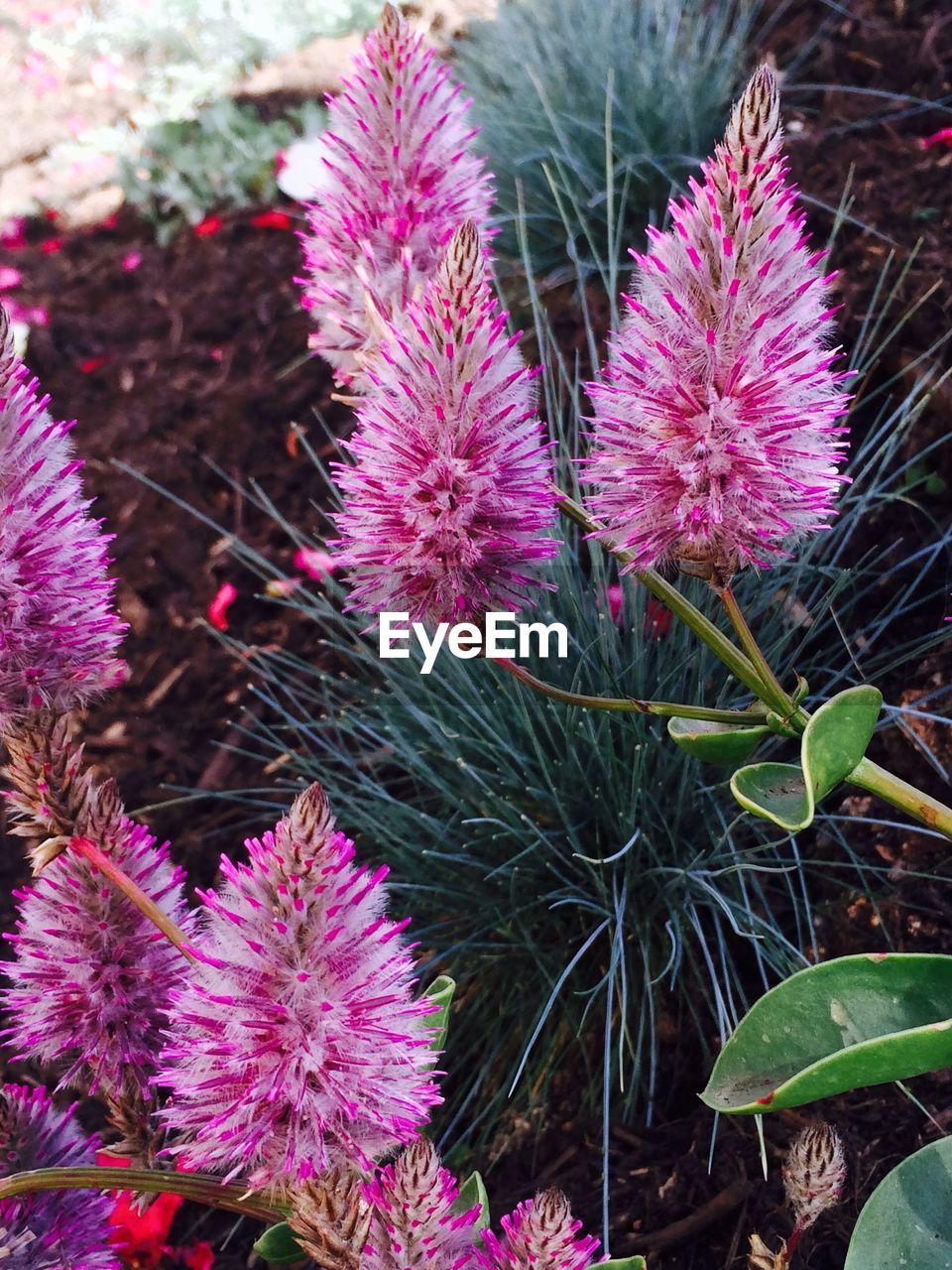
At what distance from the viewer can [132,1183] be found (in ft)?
2.82

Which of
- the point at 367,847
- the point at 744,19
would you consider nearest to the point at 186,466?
the point at 367,847

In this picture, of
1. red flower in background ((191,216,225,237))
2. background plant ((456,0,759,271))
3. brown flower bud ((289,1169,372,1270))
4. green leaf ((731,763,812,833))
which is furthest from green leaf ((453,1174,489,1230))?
red flower in background ((191,216,225,237))

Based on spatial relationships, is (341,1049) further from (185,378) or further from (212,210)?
(212,210)

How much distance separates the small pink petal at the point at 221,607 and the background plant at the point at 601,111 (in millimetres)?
1069

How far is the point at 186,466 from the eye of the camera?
2930 mm

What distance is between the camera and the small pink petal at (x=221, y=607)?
2.59 metres

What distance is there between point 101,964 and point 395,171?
0.79 metres

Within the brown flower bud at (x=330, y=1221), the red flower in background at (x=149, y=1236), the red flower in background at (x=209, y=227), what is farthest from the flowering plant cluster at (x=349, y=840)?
the red flower in background at (x=209, y=227)

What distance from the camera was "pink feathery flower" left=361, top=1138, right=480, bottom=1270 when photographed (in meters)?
0.81

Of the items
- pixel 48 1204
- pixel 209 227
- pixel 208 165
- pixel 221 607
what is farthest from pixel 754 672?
pixel 208 165

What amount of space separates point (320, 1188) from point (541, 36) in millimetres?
3274

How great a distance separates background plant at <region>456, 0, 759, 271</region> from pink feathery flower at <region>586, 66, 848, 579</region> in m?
1.76

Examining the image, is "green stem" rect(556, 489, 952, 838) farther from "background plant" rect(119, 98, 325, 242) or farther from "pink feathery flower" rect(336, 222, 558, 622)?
"background plant" rect(119, 98, 325, 242)

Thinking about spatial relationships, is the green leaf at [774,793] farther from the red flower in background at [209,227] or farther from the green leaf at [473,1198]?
the red flower in background at [209,227]
